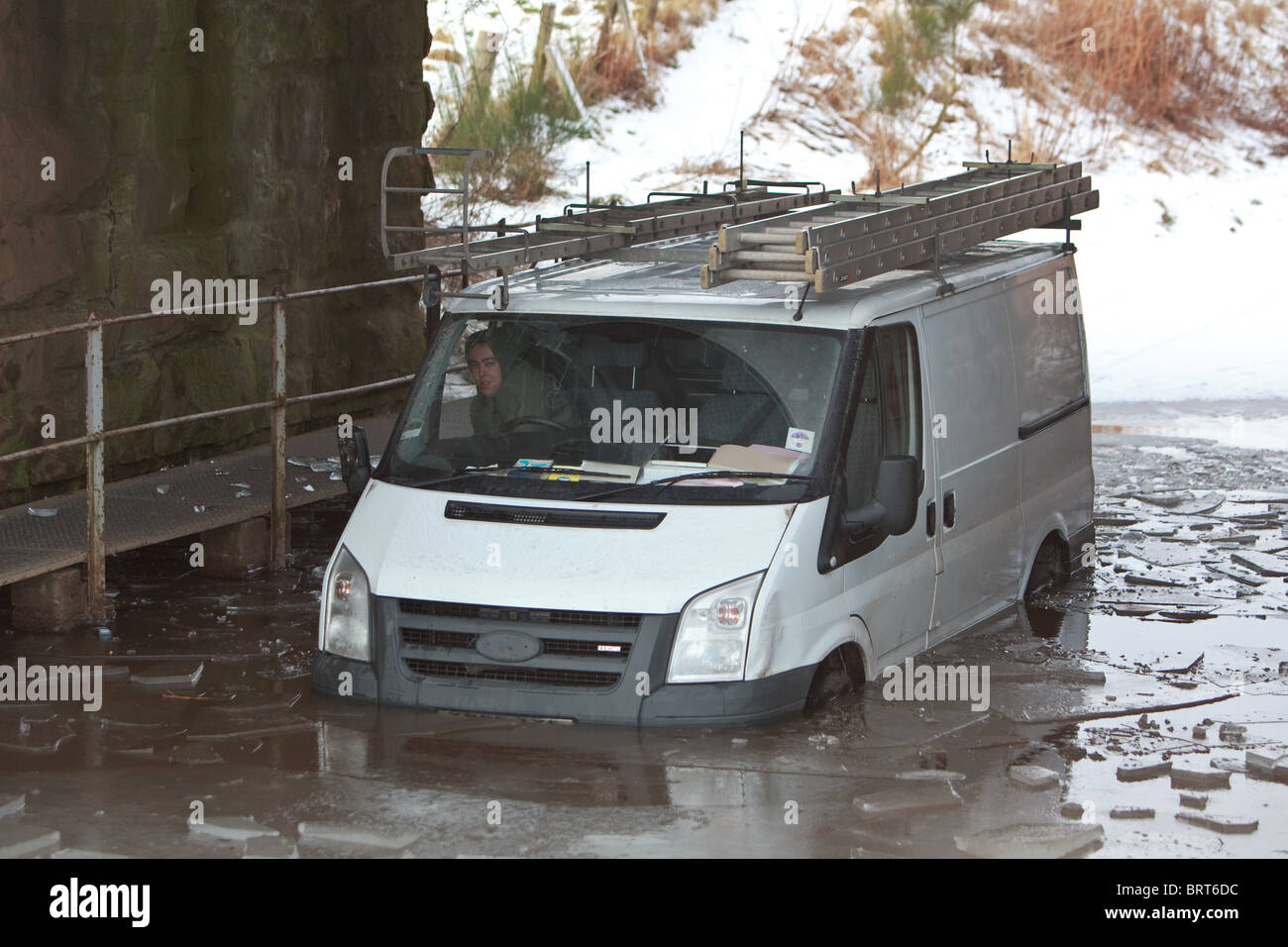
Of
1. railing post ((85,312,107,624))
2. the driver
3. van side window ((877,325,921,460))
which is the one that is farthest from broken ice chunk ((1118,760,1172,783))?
railing post ((85,312,107,624))

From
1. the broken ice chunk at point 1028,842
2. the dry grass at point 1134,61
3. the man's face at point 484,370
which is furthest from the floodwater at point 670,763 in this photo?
the dry grass at point 1134,61

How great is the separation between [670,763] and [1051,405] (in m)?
3.59

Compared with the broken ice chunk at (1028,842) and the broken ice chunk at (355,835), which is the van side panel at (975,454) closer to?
the broken ice chunk at (1028,842)

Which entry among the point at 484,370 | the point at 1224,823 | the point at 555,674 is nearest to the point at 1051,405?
the point at 484,370

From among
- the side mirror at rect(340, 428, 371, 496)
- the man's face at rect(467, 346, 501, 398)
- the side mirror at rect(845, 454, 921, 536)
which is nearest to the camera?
the side mirror at rect(845, 454, 921, 536)

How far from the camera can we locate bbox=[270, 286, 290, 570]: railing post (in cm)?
1053

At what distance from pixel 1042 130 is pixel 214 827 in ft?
75.1

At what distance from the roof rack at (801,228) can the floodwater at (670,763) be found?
1790mm

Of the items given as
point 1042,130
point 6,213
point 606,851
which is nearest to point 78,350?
point 6,213

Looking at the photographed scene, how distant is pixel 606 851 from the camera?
6090 millimetres

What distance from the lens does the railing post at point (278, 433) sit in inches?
415

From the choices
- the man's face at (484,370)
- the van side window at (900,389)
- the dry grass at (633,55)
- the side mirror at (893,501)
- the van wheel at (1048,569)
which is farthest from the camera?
the dry grass at (633,55)

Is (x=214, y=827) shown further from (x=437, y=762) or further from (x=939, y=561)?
(x=939, y=561)

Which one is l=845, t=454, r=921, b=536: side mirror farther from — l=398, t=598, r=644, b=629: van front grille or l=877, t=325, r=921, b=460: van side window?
l=398, t=598, r=644, b=629: van front grille
